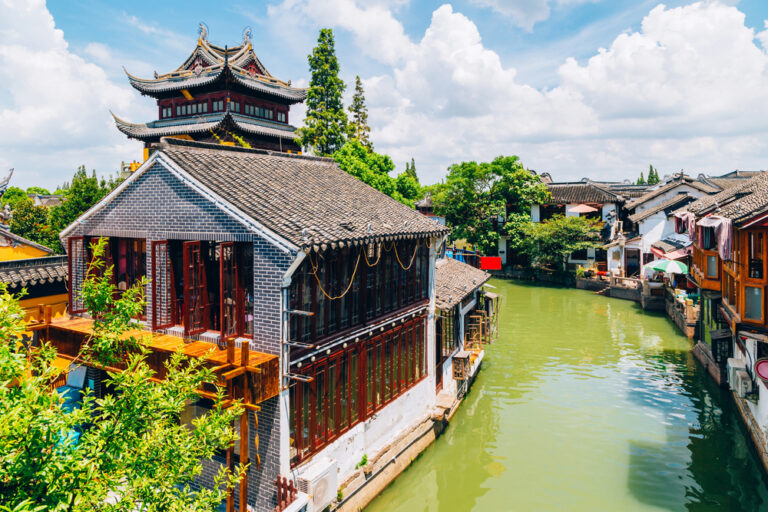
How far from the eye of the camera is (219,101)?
32750 mm

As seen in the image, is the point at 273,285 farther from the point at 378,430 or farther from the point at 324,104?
the point at 324,104

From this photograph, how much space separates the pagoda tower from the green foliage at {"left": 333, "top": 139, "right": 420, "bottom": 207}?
6.43 meters

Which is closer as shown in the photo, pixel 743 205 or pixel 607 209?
pixel 743 205

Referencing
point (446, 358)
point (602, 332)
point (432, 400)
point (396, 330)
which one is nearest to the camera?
point (396, 330)

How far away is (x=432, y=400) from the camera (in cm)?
1465

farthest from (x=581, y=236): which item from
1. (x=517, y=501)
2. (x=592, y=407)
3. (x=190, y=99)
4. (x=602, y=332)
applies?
(x=517, y=501)

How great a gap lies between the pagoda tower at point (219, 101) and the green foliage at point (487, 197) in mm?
14989

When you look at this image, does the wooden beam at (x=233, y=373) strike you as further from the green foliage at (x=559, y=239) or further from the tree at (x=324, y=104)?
the green foliage at (x=559, y=239)

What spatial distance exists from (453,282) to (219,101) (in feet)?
73.9

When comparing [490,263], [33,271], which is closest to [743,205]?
[33,271]

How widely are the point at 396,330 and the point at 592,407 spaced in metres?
8.64

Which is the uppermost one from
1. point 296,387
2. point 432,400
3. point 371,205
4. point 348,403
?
point 371,205

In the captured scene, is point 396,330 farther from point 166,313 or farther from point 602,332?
point 602,332

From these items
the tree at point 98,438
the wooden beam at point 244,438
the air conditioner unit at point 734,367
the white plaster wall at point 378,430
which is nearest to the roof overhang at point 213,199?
the wooden beam at point 244,438
